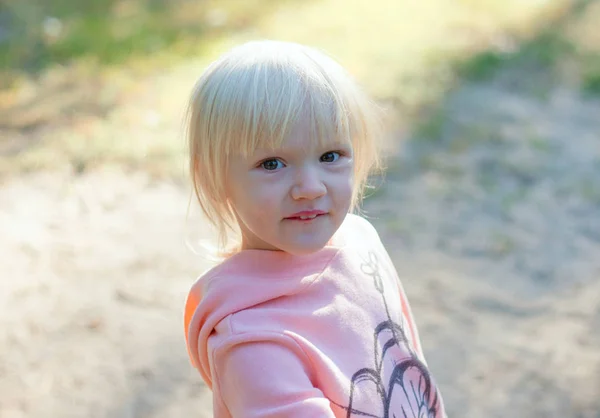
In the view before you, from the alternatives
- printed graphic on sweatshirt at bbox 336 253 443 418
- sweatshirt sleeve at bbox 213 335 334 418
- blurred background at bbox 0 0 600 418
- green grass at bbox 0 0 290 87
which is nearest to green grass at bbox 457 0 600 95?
blurred background at bbox 0 0 600 418

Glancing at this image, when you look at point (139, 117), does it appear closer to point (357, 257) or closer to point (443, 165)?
point (443, 165)

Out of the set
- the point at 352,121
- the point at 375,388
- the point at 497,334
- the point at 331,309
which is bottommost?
the point at 497,334

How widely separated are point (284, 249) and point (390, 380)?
0.29 meters

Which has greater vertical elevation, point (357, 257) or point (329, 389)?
point (357, 257)

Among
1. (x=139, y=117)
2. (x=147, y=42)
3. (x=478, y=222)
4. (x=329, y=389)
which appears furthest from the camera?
(x=147, y=42)

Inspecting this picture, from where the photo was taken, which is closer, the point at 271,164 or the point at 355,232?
the point at 271,164

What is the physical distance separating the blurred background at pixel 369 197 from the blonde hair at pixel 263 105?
111 cm

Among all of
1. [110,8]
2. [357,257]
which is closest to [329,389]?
[357,257]

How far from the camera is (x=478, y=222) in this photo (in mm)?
3137

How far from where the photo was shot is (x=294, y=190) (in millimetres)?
1214

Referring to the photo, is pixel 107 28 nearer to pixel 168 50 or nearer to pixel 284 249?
pixel 168 50

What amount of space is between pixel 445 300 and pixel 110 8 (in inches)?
149

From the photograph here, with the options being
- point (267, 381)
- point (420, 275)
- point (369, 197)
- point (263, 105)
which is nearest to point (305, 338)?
point (267, 381)

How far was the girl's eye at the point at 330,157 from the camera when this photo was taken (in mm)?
1247
